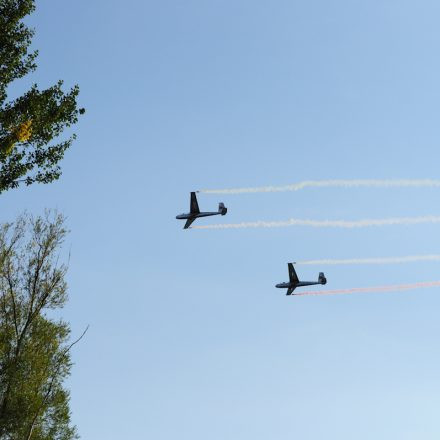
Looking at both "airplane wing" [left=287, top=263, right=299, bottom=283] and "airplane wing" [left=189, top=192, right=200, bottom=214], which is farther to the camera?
"airplane wing" [left=287, top=263, right=299, bottom=283]

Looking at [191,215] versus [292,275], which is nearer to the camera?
[191,215]

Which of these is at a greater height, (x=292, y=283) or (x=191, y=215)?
(x=191, y=215)

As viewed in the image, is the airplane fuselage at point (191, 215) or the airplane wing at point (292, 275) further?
the airplane wing at point (292, 275)

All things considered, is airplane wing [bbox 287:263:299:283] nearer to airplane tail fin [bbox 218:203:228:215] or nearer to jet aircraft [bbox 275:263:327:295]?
jet aircraft [bbox 275:263:327:295]

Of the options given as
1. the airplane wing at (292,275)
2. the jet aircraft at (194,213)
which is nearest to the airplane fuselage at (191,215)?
the jet aircraft at (194,213)

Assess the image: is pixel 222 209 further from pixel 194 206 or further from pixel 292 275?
pixel 292 275

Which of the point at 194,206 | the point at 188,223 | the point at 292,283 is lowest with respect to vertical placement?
the point at 292,283

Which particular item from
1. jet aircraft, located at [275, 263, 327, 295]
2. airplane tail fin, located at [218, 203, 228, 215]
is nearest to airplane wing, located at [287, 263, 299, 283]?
jet aircraft, located at [275, 263, 327, 295]

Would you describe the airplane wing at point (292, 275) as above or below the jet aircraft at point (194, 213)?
below

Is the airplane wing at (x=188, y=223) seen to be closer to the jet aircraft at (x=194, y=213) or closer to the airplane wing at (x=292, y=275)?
the jet aircraft at (x=194, y=213)

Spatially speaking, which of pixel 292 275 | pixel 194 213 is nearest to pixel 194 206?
pixel 194 213

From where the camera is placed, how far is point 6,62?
122 ft

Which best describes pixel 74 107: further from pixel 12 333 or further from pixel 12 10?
pixel 12 333

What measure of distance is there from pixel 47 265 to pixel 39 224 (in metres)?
2.79
